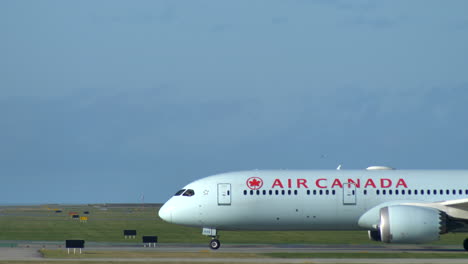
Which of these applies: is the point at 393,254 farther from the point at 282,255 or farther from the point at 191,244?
the point at 191,244

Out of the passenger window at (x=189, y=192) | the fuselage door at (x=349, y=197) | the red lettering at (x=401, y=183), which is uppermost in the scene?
the red lettering at (x=401, y=183)

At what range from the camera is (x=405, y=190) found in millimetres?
48156

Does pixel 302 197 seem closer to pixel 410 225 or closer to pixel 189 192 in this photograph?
pixel 410 225

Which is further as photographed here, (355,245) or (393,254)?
(355,245)

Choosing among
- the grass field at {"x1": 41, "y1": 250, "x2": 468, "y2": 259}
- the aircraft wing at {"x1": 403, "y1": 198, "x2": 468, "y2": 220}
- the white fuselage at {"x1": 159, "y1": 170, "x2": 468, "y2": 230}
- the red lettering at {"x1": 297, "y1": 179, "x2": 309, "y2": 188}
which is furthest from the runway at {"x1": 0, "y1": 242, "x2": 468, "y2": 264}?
the red lettering at {"x1": 297, "y1": 179, "x2": 309, "y2": 188}

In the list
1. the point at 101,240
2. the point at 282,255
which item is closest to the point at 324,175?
the point at 282,255

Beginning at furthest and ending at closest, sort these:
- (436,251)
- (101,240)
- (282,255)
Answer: (101,240) → (436,251) → (282,255)

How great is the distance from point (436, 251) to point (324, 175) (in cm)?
703

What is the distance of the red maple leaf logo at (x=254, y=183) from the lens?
48.5 metres

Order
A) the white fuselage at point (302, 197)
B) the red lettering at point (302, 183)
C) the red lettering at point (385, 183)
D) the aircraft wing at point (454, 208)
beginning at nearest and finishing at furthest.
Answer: the aircraft wing at point (454, 208) < the white fuselage at point (302, 197) < the red lettering at point (385, 183) < the red lettering at point (302, 183)

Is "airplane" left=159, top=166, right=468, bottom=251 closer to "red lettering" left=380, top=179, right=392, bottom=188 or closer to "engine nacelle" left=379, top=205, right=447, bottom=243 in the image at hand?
"red lettering" left=380, top=179, right=392, bottom=188

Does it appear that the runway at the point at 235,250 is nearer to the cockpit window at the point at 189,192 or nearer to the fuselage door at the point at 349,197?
the fuselage door at the point at 349,197

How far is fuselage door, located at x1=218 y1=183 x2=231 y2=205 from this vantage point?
159 feet

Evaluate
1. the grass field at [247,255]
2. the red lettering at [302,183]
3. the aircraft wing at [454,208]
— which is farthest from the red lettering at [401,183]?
the red lettering at [302,183]
